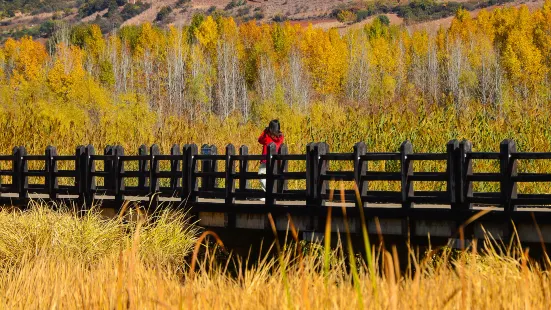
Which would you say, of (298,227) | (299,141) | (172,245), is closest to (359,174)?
(298,227)

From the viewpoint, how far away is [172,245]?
16688 millimetres

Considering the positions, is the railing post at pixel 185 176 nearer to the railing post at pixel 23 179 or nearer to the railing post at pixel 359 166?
the railing post at pixel 359 166

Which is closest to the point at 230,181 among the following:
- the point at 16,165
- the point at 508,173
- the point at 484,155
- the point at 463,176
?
the point at 463,176

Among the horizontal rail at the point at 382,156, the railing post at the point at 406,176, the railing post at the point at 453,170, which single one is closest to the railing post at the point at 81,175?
the horizontal rail at the point at 382,156

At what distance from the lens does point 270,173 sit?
59.1ft

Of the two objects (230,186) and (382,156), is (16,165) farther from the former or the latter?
(382,156)

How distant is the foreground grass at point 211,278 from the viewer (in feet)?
19.4

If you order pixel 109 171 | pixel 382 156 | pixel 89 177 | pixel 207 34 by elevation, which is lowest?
pixel 89 177

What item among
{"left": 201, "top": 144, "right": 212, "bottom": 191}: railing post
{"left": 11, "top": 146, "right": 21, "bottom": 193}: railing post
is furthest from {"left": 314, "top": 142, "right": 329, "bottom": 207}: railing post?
{"left": 11, "top": 146, "right": 21, "bottom": 193}: railing post

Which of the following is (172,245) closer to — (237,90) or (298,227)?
(298,227)

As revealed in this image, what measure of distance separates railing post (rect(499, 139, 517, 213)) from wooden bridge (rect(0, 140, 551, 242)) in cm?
1

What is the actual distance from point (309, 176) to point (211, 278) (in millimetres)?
8443

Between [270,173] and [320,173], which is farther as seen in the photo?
[270,173]

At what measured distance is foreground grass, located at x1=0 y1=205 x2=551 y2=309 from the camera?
5.92m
